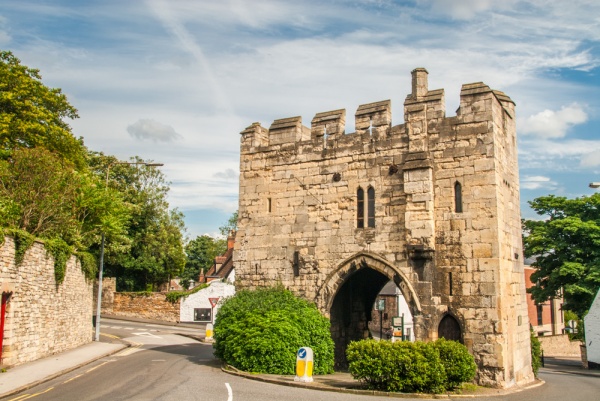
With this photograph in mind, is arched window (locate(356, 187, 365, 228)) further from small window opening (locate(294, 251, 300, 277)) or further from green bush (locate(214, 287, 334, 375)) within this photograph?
green bush (locate(214, 287, 334, 375))

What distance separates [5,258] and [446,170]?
1193cm

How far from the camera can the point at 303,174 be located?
17453 millimetres

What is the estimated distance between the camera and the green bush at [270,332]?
14.9 meters

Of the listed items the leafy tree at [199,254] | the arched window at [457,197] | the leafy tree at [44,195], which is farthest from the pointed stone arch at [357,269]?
the leafy tree at [199,254]

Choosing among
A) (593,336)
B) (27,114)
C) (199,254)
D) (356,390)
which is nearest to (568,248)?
(593,336)

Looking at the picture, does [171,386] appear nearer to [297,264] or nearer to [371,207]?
[297,264]

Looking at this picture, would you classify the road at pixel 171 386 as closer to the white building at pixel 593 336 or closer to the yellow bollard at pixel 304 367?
the yellow bollard at pixel 304 367

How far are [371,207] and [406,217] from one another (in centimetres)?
133

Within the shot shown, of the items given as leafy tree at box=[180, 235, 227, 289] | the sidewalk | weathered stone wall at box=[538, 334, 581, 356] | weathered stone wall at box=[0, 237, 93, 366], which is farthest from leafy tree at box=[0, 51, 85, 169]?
leafy tree at box=[180, 235, 227, 289]

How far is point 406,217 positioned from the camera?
15.2 m

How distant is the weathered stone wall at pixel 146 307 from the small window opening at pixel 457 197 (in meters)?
27.3

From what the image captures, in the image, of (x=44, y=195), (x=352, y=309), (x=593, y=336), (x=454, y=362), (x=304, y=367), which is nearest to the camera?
(x=454, y=362)

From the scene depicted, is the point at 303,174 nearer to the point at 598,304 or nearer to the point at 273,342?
the point at 273,342

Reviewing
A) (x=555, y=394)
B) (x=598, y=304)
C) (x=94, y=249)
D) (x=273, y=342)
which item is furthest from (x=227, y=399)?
(x=598, y=304)
